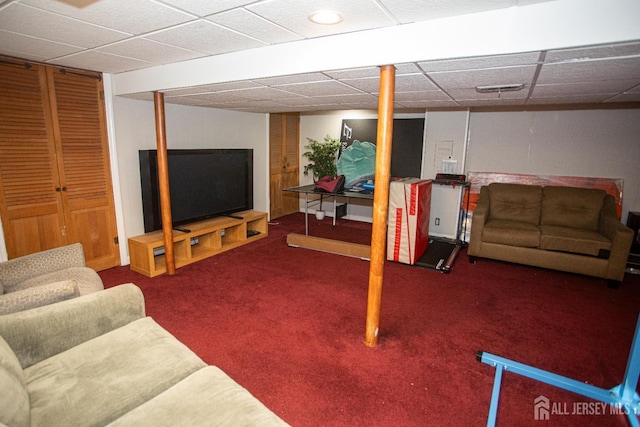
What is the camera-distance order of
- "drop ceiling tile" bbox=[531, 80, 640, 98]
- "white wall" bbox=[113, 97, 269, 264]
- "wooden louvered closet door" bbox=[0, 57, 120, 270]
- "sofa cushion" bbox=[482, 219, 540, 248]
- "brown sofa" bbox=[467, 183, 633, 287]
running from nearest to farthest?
1. "drop ceiling tile" bbox=[531, 80, 640, 98]
2. "wooden louvered closet door" bbox=[0, 57, 120, 270]
3. "brown sofa" bbox=[467, 183, 633, 287]
4. "white wall" bbox=[113, 97, 269, 264]
5. "sofa cushion" bbox=[482, 219, 540, 248]

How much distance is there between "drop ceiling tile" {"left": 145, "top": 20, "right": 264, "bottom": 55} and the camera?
2125 mm

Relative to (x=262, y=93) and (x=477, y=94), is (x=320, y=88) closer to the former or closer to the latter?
(x=262, y=93)

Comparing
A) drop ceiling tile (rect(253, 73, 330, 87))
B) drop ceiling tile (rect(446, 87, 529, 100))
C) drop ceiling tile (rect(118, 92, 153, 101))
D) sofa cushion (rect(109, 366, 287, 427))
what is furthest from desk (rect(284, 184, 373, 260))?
sofa cushion (rect(109, 366, 287, 427))

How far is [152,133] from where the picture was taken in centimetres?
411

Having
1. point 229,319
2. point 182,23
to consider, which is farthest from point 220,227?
point 182,23

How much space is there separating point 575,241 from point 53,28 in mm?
5081

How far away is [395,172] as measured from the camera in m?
5.92

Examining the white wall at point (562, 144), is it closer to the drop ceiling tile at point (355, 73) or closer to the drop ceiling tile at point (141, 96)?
the drop ceiling tile at point (355, 73)

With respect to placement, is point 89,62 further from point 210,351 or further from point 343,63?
point 210,351

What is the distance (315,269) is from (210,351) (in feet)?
5.85

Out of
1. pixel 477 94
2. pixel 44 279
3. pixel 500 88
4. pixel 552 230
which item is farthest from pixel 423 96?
pixel 44 279

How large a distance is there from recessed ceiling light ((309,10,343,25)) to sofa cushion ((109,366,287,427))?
195 cm

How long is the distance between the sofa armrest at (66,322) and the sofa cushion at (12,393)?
7.3 inches

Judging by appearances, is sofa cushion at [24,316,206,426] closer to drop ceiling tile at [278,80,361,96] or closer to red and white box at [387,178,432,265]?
drop ceiling tile at [278,80,361,96]
